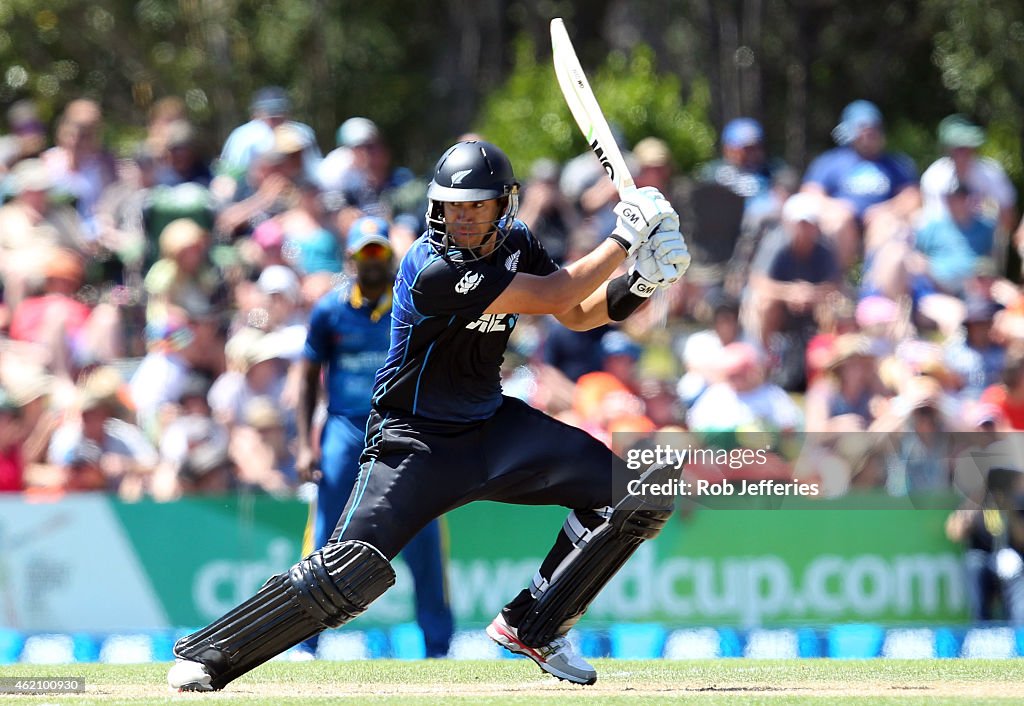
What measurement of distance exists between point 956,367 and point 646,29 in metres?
13.3

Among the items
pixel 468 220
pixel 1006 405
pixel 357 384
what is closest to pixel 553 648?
pixel 468 220

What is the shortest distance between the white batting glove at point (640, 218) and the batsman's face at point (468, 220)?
48cm

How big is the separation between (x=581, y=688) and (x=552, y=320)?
18.0 feet

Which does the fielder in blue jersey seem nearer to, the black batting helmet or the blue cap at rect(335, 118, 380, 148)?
the black batting helmet

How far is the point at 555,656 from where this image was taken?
7.01 metres

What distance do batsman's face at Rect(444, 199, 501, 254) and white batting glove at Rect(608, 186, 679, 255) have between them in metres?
0.48

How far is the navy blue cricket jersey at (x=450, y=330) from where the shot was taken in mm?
6367

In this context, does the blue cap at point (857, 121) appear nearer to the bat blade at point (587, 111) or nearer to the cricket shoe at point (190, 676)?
the bat blade at point (587, 111)

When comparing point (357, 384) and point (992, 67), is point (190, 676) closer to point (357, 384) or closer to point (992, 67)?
point (357, 384)

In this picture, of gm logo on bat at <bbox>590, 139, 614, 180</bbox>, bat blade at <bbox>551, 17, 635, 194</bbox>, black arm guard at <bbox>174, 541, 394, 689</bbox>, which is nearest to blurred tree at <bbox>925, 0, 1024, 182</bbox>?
bat blade at <bbox>551, 17, 635, 194</bbox>

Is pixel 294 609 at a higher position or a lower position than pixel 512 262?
lower

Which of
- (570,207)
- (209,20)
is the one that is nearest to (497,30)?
(209,20)

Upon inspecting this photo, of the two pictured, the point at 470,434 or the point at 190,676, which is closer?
the point at 190,676

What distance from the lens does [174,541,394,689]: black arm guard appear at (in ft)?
20.8
